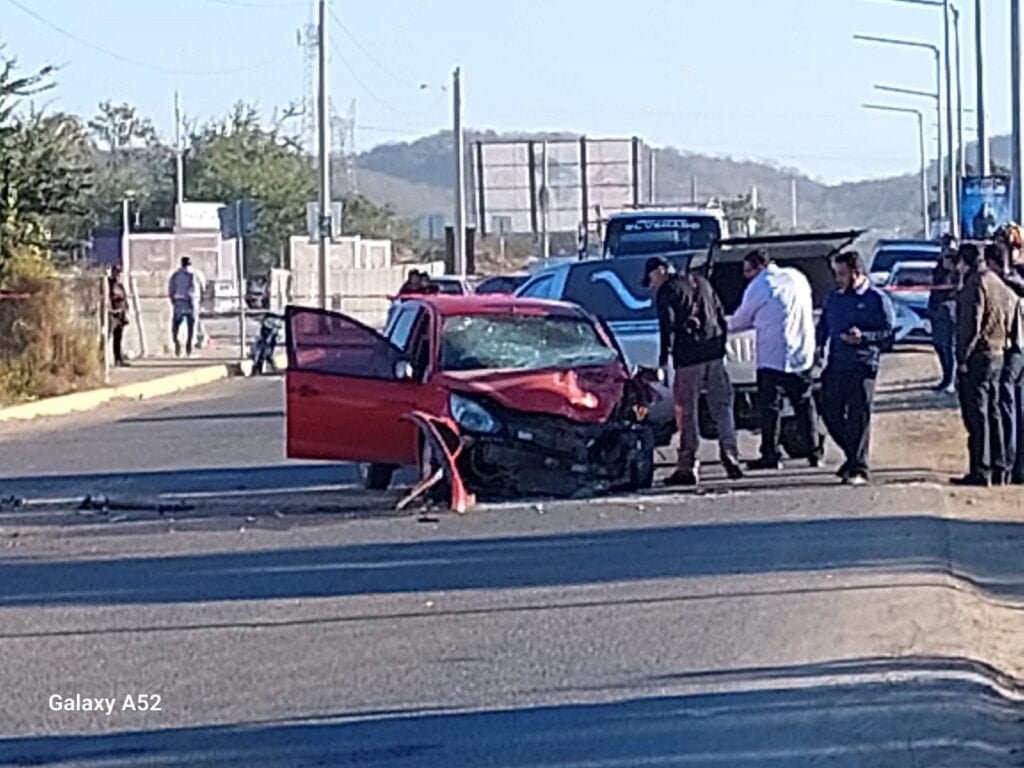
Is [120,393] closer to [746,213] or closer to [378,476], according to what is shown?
[378,476]

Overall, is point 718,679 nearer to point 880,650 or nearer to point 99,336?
point 880,650

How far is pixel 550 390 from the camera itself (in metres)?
18.1

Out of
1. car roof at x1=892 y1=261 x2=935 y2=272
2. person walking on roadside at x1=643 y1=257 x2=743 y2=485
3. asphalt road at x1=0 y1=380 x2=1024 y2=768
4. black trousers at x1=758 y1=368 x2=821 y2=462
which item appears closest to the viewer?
asphalt road at x1=0 y1=380 x2=1024 y2=768

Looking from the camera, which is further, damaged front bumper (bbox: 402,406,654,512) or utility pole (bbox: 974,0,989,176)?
utility pole (bbox: 974,0,989,176)

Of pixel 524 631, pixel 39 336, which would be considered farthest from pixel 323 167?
pixel 524 631

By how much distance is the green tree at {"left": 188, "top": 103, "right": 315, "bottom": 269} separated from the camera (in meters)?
93.6

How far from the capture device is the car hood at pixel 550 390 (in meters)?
17.9

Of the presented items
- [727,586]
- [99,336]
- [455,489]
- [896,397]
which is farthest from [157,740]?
[99,336]

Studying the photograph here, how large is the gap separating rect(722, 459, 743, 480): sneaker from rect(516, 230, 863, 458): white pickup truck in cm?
45

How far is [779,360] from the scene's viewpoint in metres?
19.6

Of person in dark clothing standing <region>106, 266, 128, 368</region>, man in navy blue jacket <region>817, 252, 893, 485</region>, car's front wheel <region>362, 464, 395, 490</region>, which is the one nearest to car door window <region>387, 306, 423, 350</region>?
car's front wheel <region>362, 464, 395, 490</region>

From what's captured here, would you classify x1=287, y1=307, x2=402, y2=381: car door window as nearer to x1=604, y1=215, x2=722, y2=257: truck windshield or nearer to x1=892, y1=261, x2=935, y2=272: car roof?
x1=604, y1=215, x2=722, y2=257: truck windshield

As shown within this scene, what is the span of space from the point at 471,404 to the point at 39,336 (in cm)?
1736

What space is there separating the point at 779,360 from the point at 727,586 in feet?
20.2
